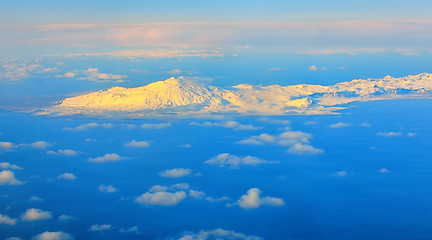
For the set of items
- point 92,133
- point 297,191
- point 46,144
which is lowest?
point 297,191

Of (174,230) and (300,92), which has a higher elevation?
(300,92)

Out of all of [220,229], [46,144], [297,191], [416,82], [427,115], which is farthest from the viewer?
[416,82]

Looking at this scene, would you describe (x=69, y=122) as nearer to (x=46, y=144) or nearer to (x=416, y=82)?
(x=46, y=144)

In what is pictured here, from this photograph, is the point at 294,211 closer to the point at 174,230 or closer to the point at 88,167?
the point at 174,230

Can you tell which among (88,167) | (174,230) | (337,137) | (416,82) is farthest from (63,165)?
(416,82)

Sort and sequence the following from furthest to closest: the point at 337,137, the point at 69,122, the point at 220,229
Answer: the point at 69,122 → the point at 337,137 → the point at 220,229

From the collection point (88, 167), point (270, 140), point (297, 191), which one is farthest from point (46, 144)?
point (297, 191)

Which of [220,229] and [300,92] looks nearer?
[220,229]
